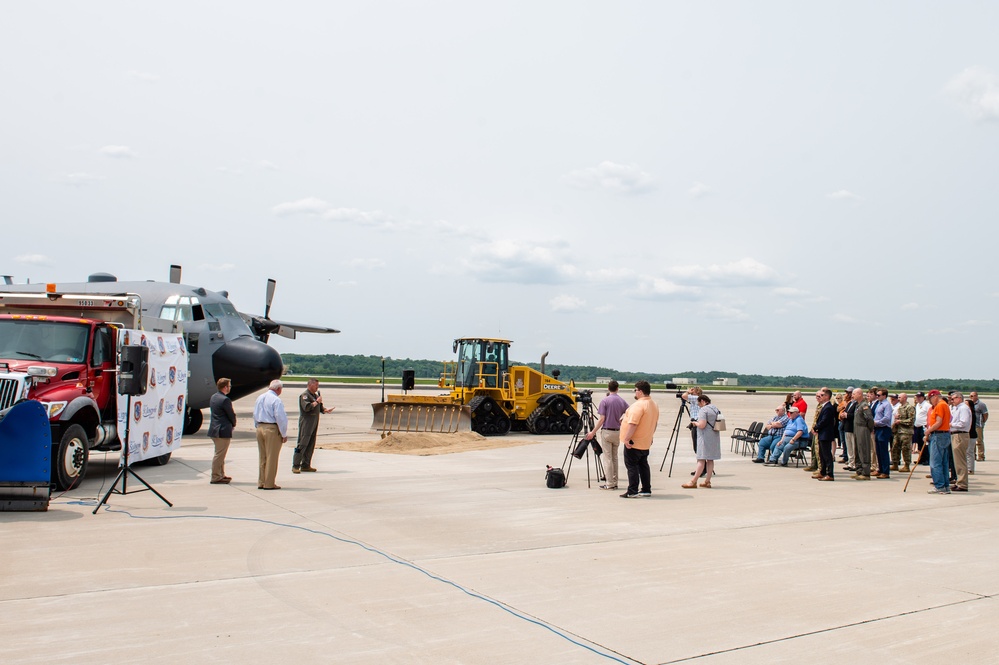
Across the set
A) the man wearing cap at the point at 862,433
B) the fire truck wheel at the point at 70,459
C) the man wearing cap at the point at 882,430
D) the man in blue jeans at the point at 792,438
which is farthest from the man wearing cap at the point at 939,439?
the fire truck wheel at the point at 70,459

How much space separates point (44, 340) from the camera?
44.4ft

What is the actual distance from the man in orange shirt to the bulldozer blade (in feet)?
36.6

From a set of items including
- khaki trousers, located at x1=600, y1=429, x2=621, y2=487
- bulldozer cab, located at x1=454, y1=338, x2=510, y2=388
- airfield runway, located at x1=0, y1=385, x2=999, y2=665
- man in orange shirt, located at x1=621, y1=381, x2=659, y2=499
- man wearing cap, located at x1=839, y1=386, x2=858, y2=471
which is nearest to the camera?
airfield runway, located at x1=0, y1=385, x2=999, y2=665

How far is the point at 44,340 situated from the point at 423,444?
9.00 m

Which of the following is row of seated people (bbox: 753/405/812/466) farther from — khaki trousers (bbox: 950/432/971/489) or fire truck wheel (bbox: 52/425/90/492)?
fire truck wheel (bbox: 52/425/90/492)

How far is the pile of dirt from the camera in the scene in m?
19.5

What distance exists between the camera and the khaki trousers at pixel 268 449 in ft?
41.4

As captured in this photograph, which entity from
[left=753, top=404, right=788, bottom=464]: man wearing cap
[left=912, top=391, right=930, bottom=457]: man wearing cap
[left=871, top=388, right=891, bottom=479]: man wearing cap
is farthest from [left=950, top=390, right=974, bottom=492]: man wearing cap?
[left=753, top=404, right=788, bottom=464]: man wearing cap

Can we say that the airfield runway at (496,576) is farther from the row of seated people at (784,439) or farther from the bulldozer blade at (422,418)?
the bulldozer blade at (422,418)

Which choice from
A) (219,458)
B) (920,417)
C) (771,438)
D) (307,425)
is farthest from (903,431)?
(219,458)

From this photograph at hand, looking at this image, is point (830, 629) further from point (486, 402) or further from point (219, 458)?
point (486, 402)

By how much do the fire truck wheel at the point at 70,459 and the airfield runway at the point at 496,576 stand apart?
0.28 m

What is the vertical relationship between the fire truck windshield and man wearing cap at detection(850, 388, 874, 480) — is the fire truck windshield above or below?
above

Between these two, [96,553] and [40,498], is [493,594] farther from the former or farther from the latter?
[40,498]
